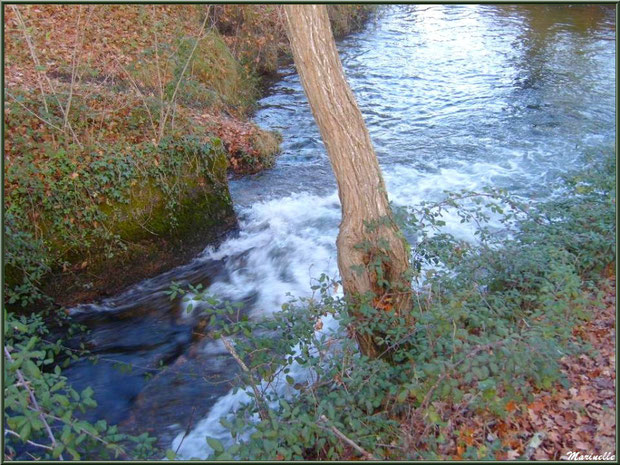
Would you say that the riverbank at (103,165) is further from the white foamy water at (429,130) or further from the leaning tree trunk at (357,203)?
the leaning tree trunk at (357,203)

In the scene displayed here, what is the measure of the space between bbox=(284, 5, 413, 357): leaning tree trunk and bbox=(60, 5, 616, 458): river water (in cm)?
180

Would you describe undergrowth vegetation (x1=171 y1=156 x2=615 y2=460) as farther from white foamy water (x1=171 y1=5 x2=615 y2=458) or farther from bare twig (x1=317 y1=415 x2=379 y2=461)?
white foamy water (x1=171 y1=5 x2=615 y2=458)

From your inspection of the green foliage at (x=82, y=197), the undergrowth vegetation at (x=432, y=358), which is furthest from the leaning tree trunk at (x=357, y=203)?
the green foliage at (x=82, y=197)

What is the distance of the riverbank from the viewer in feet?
21.0

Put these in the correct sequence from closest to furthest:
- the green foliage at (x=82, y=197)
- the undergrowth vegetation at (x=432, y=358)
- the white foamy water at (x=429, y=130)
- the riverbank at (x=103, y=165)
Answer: the undergrowth vegetation at (x=432, y=358) → the green foliage at (x=82, y=197) → the riverbank at (x=103, y=165) → the white foamy water at (x=429, y=130)

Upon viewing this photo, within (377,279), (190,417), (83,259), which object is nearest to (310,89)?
A: (377,279)

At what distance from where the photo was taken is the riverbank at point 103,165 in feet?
21.0

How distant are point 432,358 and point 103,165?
5053 mm

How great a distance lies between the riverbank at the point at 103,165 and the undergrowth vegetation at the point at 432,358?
9.48 ft

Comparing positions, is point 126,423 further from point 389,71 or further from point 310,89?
point 389,71

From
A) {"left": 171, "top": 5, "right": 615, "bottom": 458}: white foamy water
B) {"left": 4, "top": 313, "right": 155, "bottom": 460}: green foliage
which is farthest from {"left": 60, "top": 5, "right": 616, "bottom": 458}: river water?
{"left": 4, "top": 313, "right": 155, "bottom": 460}: green foliage

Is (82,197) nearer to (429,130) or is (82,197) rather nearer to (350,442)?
(350,442)

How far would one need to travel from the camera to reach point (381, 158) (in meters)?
10.3

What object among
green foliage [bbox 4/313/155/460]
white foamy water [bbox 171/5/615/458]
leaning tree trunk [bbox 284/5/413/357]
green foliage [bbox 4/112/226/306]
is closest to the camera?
green foliage [bbox 4/313/155/460]
